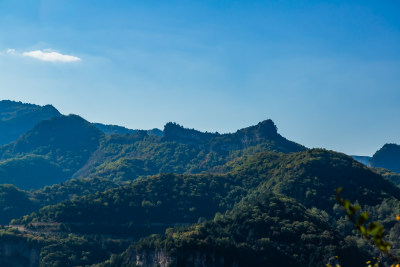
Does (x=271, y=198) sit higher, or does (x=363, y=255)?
(x=271, y=198)

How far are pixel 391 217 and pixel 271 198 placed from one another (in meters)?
46.1

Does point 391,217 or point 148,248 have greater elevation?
point 391,217

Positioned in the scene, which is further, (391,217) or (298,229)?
(391,217)

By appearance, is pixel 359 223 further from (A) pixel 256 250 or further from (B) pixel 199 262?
(A) pixel 256 250

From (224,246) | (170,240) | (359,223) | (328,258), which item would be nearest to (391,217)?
(328,258)

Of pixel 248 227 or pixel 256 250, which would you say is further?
pixel 248 227

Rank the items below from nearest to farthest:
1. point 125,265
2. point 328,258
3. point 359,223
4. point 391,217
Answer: point 359,223, point 328,258, point 125,265, point 391,217

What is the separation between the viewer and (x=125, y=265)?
6575 inches

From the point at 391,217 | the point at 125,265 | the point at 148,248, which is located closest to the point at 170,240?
the point at 148,248

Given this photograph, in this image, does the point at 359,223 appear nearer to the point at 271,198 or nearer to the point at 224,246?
the point at 224,246

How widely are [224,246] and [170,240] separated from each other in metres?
17.2

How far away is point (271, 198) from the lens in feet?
648

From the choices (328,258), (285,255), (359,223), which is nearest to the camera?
(359,223)

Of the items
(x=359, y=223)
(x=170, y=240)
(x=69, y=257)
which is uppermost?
(x=359, y=223)
